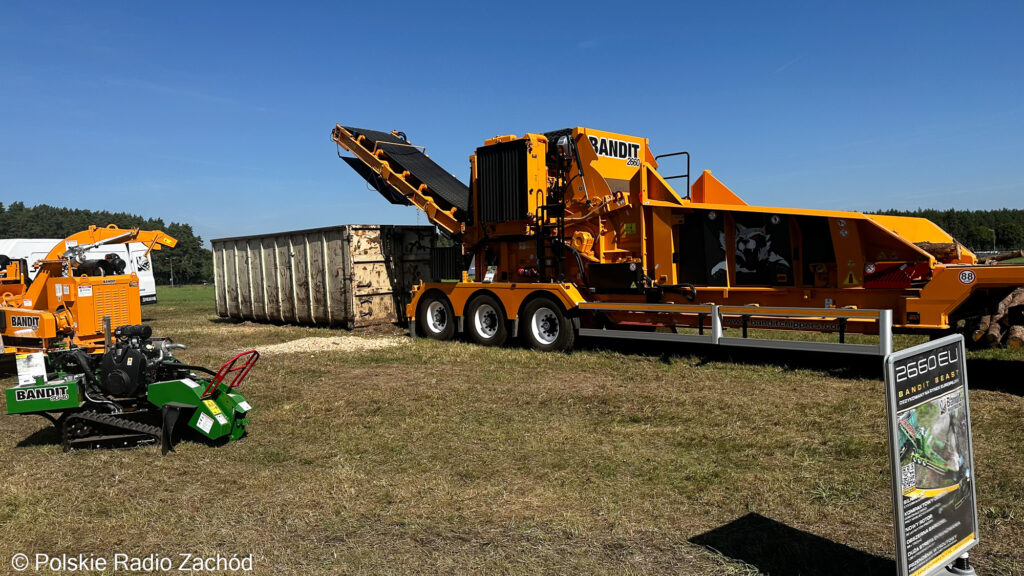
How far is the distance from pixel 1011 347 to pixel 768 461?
7.49m

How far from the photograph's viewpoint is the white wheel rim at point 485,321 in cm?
1291

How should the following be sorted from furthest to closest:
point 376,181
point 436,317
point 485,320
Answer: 1. point 376,181
2. point 436,317
3. point 485,320

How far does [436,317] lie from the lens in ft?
46.1

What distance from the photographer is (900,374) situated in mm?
3168

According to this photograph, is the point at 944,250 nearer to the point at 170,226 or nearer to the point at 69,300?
the point at 69,300

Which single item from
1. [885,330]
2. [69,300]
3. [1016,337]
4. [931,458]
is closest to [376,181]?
[69,300]

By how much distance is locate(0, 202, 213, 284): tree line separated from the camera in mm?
105375

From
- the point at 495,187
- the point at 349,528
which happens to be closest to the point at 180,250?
the point at 495,187

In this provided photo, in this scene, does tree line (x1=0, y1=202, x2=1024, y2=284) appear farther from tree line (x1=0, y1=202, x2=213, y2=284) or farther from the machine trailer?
the machine trailer

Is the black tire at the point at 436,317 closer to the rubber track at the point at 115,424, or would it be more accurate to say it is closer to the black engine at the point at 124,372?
the black engine at the point at 124,372

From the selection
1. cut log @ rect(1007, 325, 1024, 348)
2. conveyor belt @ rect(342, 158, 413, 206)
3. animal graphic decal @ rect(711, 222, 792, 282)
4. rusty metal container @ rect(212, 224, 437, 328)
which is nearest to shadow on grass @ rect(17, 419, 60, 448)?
animal graphic decal @ rect(711, 222, 792, 282)

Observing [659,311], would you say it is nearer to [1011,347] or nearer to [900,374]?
[1011,347]

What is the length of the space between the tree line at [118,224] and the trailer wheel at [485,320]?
324 feet

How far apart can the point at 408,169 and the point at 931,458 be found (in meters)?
12.6
